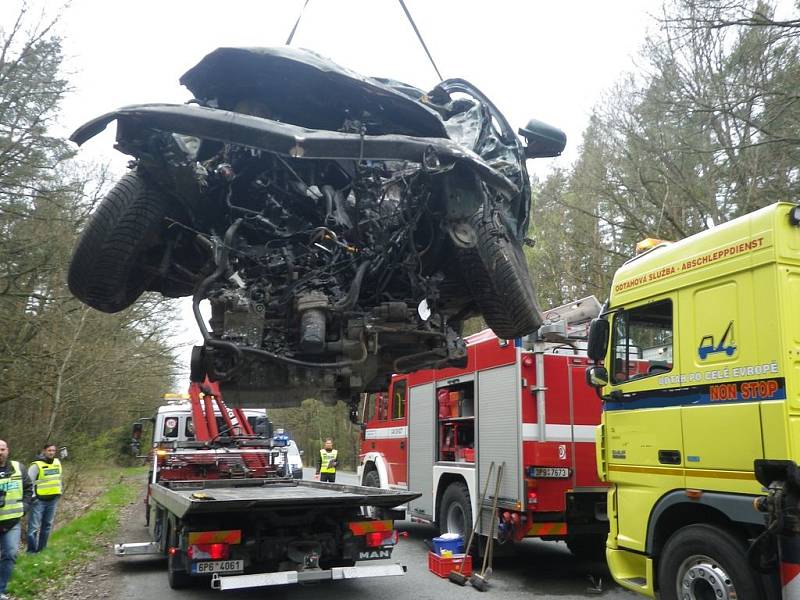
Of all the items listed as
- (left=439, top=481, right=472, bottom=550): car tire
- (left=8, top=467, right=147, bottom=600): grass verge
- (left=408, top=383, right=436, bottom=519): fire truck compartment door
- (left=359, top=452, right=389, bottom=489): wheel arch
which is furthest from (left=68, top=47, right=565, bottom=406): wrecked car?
(left=359, top=452, right=389, bottom=489): wheel arch

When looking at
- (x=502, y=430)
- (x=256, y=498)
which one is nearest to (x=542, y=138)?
(x=256, y=498)

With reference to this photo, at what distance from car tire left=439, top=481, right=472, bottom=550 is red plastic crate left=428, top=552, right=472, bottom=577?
2.33 ft

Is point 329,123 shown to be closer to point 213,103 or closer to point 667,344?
point 213,103

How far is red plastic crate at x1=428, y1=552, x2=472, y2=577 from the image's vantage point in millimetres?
7465

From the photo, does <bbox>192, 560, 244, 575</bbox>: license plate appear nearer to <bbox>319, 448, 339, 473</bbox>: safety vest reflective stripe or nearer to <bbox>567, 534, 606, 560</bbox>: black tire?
<bbox>567, 534, 606, 560</bbox>: black tire

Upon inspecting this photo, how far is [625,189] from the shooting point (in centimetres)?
1609

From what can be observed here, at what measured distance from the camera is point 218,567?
5.90 metres

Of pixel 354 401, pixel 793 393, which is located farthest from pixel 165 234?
pixel 793 393

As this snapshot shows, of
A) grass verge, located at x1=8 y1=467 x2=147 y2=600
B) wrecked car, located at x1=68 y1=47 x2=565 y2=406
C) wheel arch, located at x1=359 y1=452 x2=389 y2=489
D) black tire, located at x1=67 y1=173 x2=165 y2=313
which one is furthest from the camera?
wheel arch, located at x1=359 y1=452 x2=389 y2=489

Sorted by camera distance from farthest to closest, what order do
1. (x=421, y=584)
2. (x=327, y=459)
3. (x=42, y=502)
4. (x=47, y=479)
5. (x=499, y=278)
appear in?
(x=327, y=459)
(x=47, y=479)
(x=42, y=502)
(x=421, y=584)
(x=499, y=278)

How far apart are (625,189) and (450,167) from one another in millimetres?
13674

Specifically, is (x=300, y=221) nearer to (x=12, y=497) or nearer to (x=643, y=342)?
(x=643, y=342)

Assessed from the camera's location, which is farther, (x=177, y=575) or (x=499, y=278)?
(x=177, y=575)

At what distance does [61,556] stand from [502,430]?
5.88 metres
